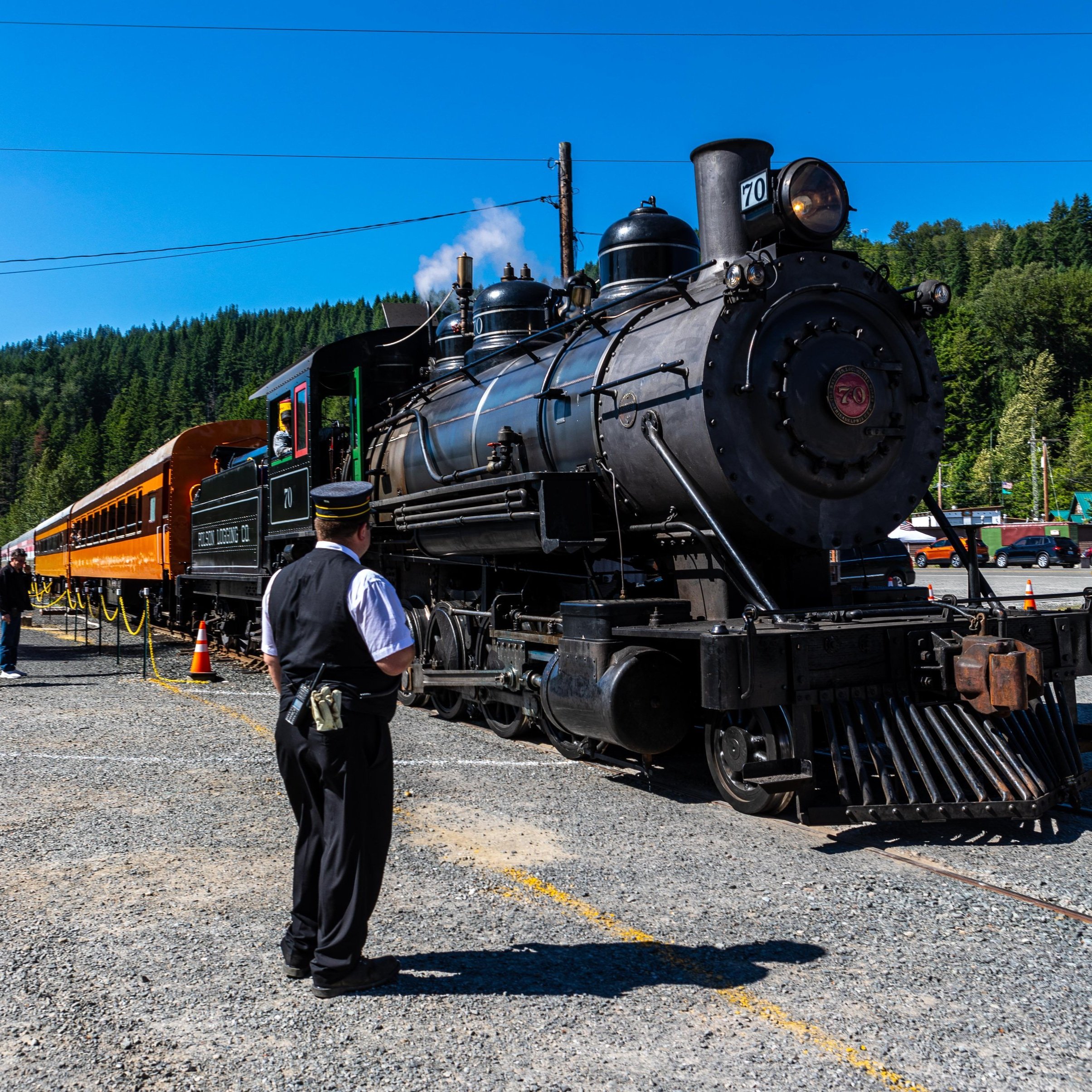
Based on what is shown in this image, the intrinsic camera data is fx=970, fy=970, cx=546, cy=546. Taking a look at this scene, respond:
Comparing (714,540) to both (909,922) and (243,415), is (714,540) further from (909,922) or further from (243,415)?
(243,415)

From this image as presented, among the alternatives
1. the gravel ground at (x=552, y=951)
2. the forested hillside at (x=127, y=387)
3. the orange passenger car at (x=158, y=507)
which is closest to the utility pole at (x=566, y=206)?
the orange passenger car at (x=158, y=507)

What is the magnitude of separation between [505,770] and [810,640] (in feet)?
7.66

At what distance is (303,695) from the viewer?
3062 millimetres

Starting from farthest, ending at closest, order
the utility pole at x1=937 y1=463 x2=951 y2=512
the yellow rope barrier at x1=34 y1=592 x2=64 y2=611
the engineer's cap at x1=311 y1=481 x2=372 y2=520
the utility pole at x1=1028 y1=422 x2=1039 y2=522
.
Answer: the utility pole at x1=937 y1=463 x2=951 y2=512 → the utility pole at x1=1028 y1=422 x2=1039 y2=522 → the yellow rope barrier at x1=34 y1=592 x2=64 y2=611 → the engineer's cap at x1=311 y1=481 x2=372 y2=520

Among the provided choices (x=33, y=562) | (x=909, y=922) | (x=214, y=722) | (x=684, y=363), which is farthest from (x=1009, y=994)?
(x=33, y=562)

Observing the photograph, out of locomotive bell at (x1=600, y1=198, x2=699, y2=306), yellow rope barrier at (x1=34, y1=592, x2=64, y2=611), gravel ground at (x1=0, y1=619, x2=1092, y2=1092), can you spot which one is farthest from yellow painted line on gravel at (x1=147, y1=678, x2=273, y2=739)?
yellow rope barrier at (x1=34, y1=592, x2=64, y2=611)

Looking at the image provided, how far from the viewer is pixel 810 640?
4.64m

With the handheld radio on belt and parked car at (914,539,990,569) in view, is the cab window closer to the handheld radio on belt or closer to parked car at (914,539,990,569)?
the handheld radio on belt

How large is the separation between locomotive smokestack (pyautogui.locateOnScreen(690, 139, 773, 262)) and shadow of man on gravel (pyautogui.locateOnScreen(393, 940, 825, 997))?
A: 3.95 m

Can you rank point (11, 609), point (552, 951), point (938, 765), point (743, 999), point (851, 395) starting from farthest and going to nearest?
point (11, 609) < point (851, 395) < point (938, 765) < point (552, 951) < point (743, 999)

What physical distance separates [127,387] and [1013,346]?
100m

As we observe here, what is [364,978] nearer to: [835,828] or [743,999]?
[743,999]

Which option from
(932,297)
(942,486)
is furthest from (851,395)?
(942,486)

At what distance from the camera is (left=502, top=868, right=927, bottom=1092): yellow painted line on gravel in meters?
2.53
